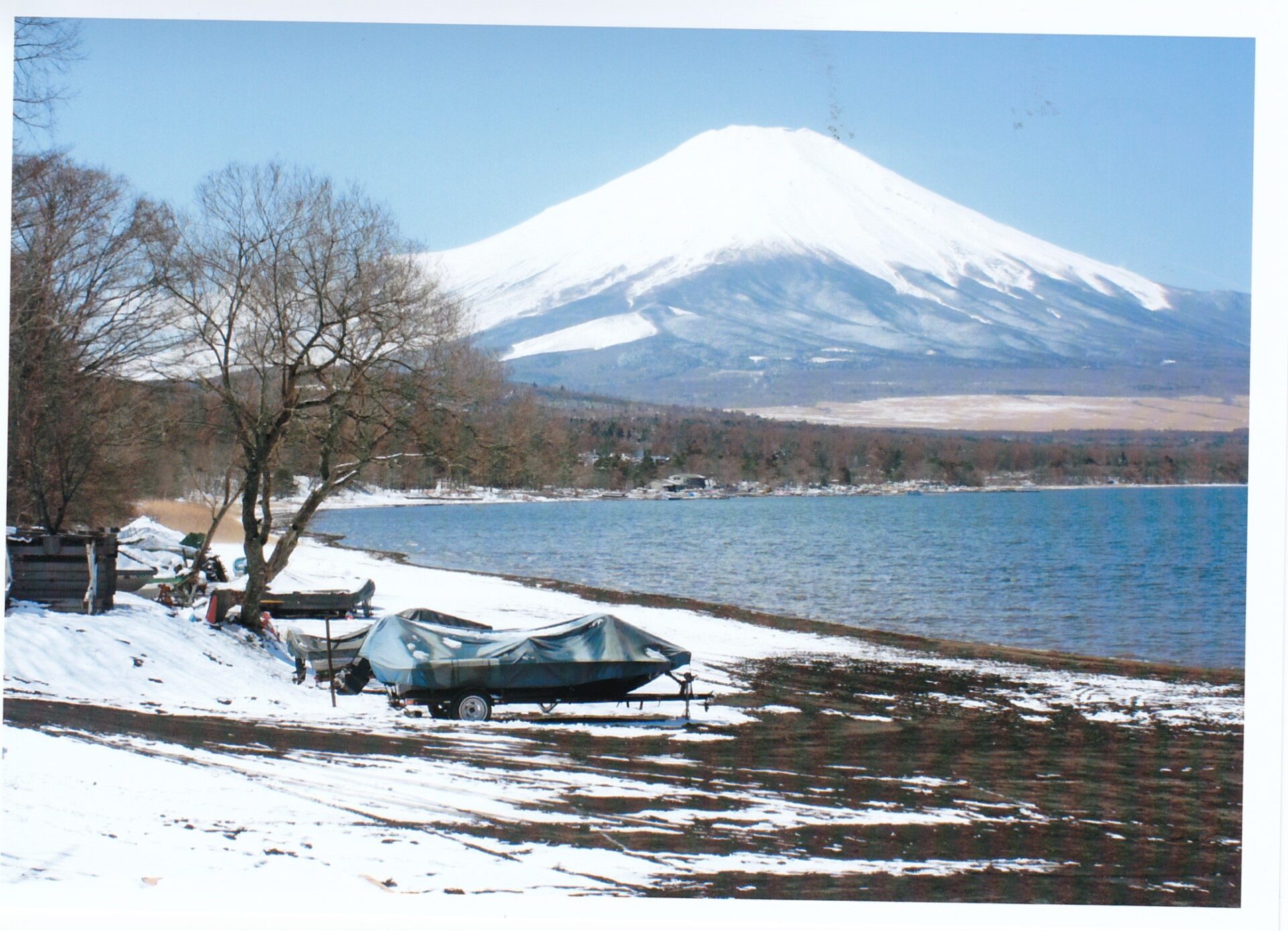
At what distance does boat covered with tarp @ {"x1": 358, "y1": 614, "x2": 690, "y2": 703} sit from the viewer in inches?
378

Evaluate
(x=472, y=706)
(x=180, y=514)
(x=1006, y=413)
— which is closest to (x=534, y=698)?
(x=472, y=706)

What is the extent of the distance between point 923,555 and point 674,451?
1552 centimetres

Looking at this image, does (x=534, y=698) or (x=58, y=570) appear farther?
(x=58, y=570)

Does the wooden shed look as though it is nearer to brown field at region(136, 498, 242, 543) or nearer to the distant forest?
the distant forest

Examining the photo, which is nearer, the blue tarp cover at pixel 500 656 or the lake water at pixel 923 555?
the blue tarp cover at pixel 500 656

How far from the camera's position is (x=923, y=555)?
32.9 meters

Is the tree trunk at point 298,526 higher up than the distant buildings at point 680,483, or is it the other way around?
the distant buildings at point 680,483

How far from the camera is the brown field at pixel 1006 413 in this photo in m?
15.6

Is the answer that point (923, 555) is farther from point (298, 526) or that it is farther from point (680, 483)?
point (298, 526)

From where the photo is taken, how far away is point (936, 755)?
372 inches

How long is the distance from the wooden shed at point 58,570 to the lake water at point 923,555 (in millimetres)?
10969

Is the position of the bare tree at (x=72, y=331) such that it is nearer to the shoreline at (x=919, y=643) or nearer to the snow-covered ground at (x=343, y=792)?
the snow-covered ground at (x=343, y=792)

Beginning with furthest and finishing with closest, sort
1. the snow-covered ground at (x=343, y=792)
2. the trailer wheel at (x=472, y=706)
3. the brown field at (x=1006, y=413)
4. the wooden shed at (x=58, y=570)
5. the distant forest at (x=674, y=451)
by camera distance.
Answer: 1. the brown field at (x=1006, y=413)
2. the distant forest at (x=674, y=451)
3. the wooden shed at (x=58, y=570)
4. the trailer wheel at (x=472, y=706)
5. the snow-covered ground at (x=343, y=792)

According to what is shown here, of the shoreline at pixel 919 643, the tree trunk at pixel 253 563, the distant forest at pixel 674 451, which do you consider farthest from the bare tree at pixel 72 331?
the shoreline at pixel 919 643
